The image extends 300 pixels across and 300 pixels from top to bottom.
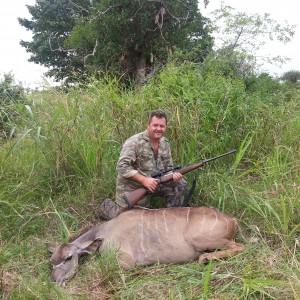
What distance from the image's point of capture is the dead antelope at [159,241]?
346 centimetres

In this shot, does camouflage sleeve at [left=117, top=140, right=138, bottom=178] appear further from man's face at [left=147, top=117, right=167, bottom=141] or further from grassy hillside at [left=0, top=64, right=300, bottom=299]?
grassy hillside at [left=0, top=64, right=300, bottom=299]

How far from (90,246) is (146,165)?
1121mm

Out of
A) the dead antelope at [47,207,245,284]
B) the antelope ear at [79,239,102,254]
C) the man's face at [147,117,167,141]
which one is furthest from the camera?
the man's face at [147,117,167,141]

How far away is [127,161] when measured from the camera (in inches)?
163

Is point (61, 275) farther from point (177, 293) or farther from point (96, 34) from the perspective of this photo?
point (96, 34)

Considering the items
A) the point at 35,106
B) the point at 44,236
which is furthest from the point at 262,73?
the point at 44,236

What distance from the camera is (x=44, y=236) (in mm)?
4145

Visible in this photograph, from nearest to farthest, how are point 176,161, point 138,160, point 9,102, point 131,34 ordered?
1. point 138,160
2. point 176,161
3. point 9,102
4. point 131,34

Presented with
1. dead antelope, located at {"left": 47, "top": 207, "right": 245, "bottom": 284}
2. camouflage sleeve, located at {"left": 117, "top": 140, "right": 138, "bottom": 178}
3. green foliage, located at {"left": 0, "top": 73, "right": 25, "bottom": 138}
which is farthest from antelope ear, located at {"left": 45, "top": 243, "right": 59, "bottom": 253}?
green foliage, located at {"left": 0, "top": 73, "right": 25, "bottom": 138}

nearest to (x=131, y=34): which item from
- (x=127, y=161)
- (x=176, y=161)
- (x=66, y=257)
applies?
(x=176, y=161)

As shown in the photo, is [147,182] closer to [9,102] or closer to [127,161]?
[127,161]

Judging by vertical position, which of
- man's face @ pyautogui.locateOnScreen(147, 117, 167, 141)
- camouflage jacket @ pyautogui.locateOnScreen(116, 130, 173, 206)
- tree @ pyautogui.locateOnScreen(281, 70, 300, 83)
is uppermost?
tree @ pyautogui.locateOnScreen(281, 70, 300, 83)

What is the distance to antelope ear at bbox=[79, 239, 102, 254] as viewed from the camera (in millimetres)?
3590

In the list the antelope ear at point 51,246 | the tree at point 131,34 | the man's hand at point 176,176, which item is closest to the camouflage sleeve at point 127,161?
the man's hand at point 176,176
